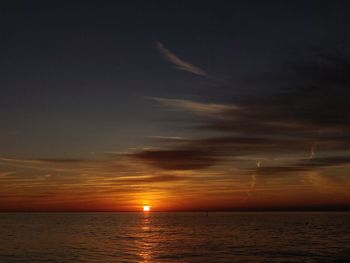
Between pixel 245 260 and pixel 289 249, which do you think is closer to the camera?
pixel 245 260

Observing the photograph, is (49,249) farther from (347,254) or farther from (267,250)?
(347,254)

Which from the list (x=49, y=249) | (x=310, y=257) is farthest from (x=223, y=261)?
(x=49, y=249)

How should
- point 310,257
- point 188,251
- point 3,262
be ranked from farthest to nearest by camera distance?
point 188,251 → point 310,257 → point 3,262

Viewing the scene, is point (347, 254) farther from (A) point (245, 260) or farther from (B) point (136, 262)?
(B) point (136, 262)

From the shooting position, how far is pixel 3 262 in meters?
49.4

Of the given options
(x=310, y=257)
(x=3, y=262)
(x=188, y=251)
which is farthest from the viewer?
(x=188, y=251)

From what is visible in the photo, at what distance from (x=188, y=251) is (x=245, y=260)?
12437mm

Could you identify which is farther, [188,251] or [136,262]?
[188,251]

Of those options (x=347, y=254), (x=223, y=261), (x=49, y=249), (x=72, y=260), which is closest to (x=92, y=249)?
(x=49, y=249)

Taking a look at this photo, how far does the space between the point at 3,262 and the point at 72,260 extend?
755 centimetres

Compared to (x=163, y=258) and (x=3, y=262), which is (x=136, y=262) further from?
(x=3, y=262)

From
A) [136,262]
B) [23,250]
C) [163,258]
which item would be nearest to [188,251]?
[163,258]

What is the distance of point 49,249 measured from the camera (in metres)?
65.3

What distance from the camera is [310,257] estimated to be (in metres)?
53.9
